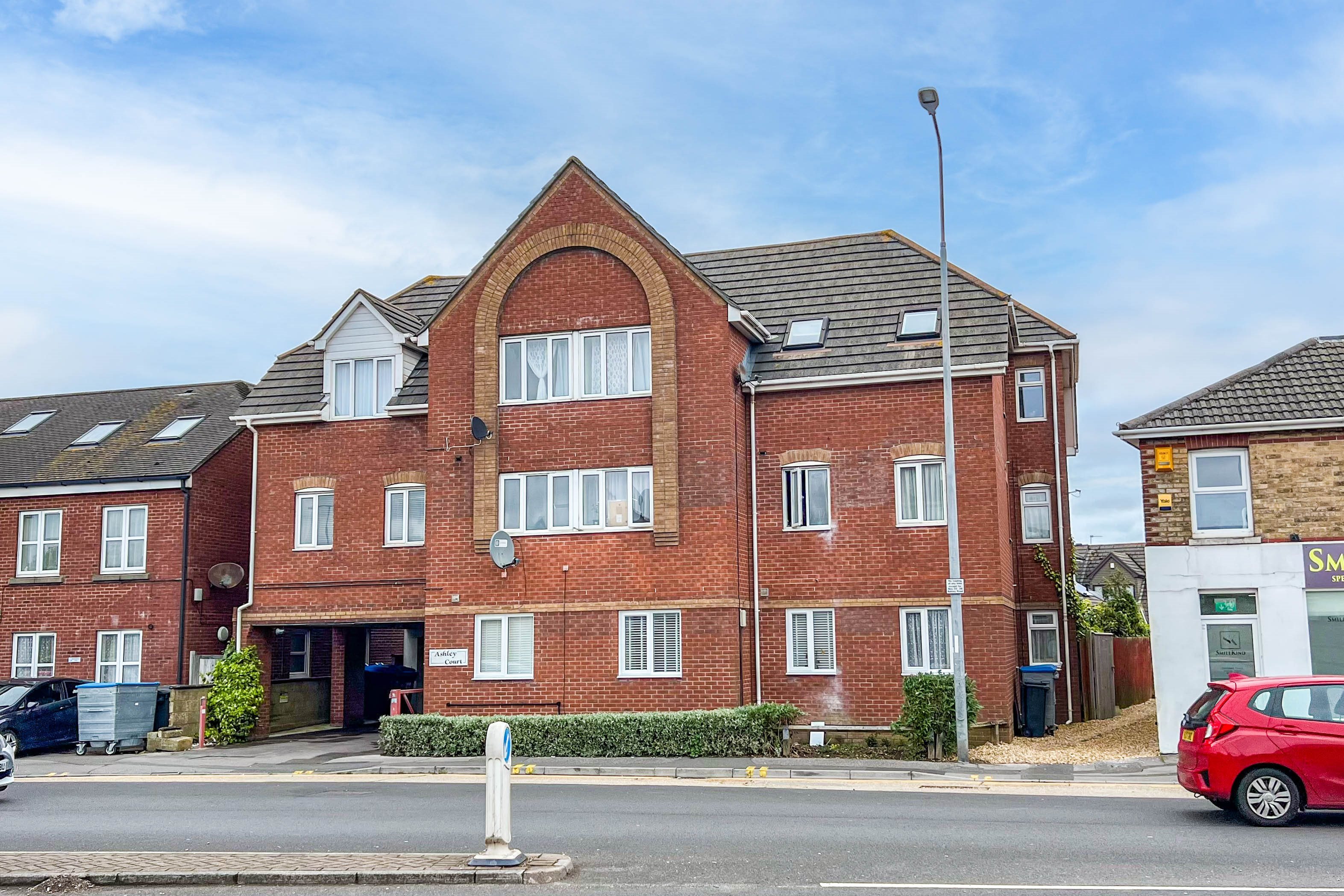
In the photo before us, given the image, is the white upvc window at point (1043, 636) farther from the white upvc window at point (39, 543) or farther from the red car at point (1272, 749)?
the white upvc window at point (39, 543)

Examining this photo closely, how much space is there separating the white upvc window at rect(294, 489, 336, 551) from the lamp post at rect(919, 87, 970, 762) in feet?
41.9

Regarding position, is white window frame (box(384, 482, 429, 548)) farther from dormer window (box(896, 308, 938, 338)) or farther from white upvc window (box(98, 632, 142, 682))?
dormer window (box(896, 308, 938, 338))

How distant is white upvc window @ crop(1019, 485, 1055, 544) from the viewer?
27734 millimetres

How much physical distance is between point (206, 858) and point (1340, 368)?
19.5 metres

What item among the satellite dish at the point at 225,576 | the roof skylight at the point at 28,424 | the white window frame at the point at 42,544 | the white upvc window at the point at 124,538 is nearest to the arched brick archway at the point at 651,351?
the satellite dish at the point at 225,576

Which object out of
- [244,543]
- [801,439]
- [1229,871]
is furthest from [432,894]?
[244,543]

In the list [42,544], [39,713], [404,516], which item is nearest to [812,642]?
[404,516]

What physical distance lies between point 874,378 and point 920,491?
226 centimetres

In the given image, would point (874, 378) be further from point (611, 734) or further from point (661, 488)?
point (611, 734)

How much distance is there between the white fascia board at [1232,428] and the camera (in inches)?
821

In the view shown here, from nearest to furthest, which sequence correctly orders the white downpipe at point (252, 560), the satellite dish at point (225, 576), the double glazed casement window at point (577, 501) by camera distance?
the double glazed casement window at point (577, 501)
the white downpipe at point (252, 560)
the satellite dish at point (225, 576)

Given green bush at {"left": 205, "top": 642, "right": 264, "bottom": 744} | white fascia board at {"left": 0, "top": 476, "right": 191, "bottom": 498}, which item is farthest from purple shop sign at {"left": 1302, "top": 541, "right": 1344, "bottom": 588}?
white fascia board at {"left": 0, "top": 476, "right": 191, "bottom": 498}

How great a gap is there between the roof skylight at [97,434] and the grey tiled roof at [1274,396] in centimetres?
2429

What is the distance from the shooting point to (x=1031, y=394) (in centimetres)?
2834
